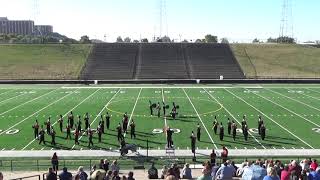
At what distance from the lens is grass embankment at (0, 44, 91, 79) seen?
6090cm

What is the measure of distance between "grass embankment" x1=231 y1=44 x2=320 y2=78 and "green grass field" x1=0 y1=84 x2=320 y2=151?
1255 centimetres

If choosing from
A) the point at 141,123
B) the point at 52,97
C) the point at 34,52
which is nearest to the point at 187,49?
the point at 34,52

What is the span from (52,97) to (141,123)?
47.6 feet

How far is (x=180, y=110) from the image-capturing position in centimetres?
A: 3288

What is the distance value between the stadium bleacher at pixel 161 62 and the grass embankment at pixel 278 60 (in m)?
1.97

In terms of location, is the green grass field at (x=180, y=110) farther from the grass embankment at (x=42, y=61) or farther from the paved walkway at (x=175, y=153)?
the grass embankment at (x=42, y=61)

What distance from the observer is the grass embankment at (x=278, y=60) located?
205 feet

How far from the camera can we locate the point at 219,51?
244 ft

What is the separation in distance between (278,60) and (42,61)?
33971 mm

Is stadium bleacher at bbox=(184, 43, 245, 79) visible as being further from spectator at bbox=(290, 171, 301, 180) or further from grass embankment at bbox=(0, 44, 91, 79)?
spectator at bbox=(290, 171, 301, 180)

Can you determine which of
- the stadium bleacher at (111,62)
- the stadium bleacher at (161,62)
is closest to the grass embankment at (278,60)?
the stadium bleacher at (161,62)

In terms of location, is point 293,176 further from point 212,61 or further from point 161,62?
point 212,61

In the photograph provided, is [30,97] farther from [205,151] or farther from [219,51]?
[219,51]

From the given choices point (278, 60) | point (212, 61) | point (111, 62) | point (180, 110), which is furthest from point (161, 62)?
point (180, 110)
